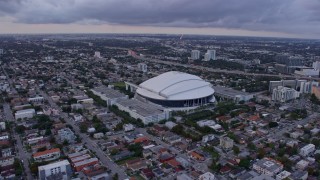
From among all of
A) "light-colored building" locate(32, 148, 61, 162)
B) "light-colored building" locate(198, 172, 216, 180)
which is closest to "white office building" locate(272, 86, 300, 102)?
"light-colored building" locate(198, 172, 216, 180)

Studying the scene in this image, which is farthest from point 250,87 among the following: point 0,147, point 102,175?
point 0,147

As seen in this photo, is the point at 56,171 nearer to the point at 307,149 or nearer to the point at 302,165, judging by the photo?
the point at 302,165

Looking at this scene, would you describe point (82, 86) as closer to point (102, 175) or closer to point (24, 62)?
point (102, 175)

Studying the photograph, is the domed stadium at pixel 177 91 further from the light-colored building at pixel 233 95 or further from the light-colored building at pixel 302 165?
the light-colored building at pixel 302 165

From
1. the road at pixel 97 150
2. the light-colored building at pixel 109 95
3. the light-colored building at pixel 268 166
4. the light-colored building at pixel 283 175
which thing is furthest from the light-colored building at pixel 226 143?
the light-colored building at pixel 109 95

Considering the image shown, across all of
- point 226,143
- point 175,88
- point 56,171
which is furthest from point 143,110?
point 56,171

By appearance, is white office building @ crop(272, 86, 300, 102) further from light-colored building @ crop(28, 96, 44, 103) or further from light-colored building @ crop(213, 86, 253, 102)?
light-colored building @ crop(28, 96, 44, 103)
